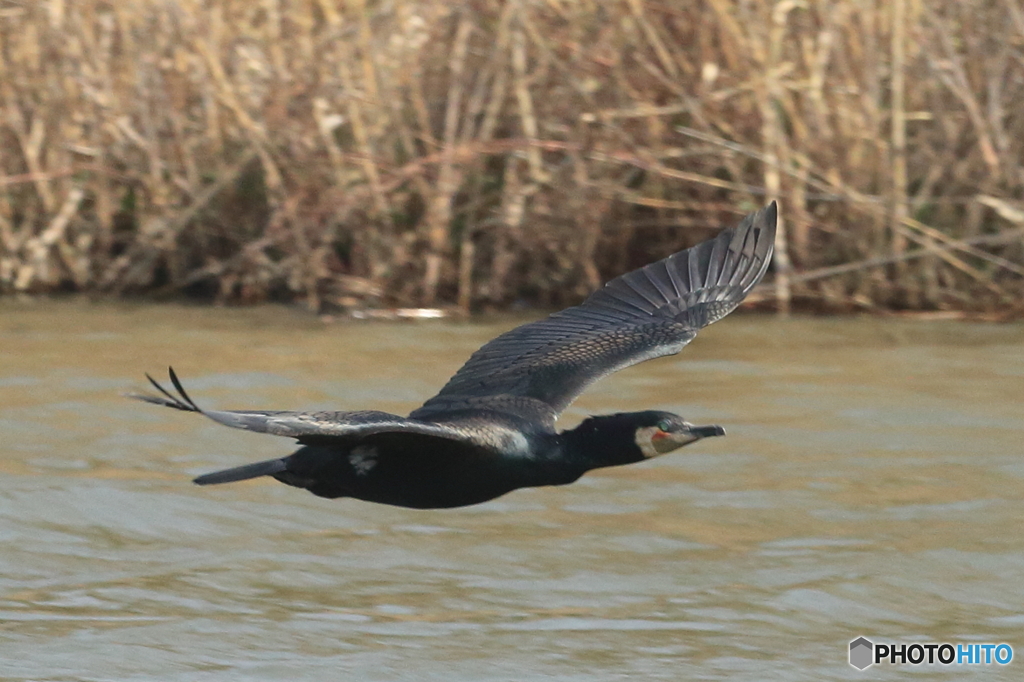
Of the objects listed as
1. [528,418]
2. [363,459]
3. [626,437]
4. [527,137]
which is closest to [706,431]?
[626,437]

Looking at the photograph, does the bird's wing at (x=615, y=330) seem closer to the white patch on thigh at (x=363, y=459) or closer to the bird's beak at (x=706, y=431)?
the white patch on thigh at (x=363, y=459)

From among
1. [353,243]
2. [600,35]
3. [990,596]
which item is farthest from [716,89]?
[990,596]

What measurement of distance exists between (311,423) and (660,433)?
3.35 feet

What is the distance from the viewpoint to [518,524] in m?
6.18

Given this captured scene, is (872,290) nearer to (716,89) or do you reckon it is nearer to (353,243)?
(716,89)

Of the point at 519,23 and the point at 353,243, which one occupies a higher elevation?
the point at 519,23

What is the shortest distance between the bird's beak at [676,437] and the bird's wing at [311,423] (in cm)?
61

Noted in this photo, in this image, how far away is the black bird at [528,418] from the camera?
3.71m

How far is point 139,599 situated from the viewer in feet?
18.0

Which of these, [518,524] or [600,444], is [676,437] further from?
[518,524]

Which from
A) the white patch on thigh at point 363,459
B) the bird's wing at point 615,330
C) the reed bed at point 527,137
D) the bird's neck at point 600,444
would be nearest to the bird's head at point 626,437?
the bird's neck at point 600,444

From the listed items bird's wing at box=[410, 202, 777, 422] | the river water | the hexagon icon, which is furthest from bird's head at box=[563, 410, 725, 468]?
the hexagon icon

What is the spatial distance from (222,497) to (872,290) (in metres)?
3.47

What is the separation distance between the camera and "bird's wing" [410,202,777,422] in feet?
14.6
